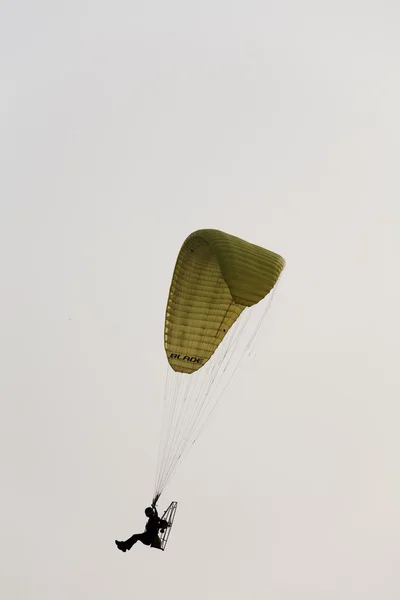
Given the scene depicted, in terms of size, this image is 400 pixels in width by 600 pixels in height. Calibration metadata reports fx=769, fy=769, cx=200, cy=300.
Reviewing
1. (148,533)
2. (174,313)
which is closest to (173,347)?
(174,313)

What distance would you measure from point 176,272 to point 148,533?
26.1 ft

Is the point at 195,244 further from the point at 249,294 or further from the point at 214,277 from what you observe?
the point at 249,294

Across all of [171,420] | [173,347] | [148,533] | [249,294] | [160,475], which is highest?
[249,294]

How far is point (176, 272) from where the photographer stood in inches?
958

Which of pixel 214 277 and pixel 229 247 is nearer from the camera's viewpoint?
pixel 229 247

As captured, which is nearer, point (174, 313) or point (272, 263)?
point (272, 263)

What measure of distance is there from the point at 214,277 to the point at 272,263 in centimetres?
260

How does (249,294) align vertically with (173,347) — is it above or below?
above

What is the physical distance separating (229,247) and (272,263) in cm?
150

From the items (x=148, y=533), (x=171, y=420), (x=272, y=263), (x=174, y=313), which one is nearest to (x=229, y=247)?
(x=272, y=263)

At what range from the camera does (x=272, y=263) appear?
2280 centimetres

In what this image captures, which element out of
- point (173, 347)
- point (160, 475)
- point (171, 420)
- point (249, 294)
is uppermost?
point (249, 294)

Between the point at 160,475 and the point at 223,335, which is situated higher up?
the point at 223,335

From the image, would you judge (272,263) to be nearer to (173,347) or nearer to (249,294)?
(249,294)
